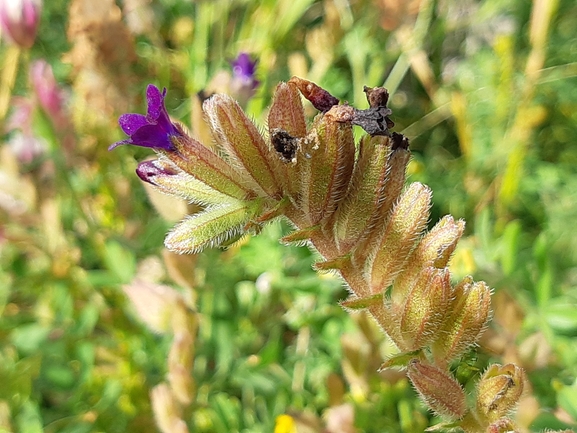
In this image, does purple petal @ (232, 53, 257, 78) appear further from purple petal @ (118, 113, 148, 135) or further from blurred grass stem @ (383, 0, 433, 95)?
purple petal @ (118, 113, 148, 135)

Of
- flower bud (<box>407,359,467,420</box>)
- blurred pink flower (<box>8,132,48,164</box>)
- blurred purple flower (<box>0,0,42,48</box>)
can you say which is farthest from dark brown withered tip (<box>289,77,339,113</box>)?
blurred pink flower (<box>8,132,48,164</box>)

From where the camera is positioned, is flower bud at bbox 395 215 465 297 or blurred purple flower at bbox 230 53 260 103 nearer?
flower bud at bbox 395 215 465 297

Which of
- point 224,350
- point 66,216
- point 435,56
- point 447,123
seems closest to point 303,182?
point 224,350

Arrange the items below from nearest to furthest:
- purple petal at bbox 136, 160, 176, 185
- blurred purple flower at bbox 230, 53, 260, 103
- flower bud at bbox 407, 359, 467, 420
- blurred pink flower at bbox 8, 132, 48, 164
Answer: flower bud at bbox 407, 359, 467, 420 → purple petal at bbox 136, 160, 176, 185 → blurred purple flower at bbox 230, 53, 260, 103 → blurred pink flower at bbox 8, 132, 48, 164

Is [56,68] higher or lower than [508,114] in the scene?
higher

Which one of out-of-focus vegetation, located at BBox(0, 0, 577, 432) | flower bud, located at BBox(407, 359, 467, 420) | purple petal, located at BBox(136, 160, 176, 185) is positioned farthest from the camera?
out-of-focus vegetation, located at BBox(0, 0, 577, 432)

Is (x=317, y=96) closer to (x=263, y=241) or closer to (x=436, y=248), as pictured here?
(x=436, y=248)

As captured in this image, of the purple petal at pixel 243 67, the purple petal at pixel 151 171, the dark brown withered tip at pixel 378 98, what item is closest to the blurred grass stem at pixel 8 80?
the purple petal at pixel 243 67

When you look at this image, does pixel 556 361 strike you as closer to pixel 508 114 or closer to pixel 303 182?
pixel 303 182
